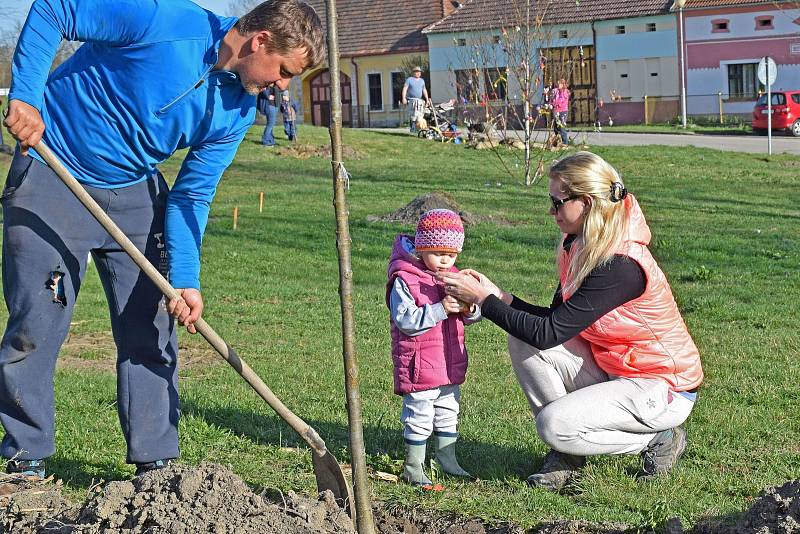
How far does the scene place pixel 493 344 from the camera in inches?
283

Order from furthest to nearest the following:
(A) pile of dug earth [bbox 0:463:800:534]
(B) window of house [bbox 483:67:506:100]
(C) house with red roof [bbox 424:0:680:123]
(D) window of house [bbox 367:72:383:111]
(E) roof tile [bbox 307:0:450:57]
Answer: (D) window of house [bbox 367:72:383:111] < (E) roof tile [bbox 307:0:450:57] < (C) house with red roof [bbox 424:0:680:123] < (B) window of house [bbox 483:67:506:100] < (A) pile of dug earth [bbox 0:463:800:534]

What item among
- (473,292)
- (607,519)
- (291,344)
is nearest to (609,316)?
(473,292)

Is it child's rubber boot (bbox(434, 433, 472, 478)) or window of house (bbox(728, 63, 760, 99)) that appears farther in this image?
window of house (bbox(728, 63, 760, 99))

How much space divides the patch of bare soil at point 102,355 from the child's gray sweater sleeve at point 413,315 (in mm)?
2848

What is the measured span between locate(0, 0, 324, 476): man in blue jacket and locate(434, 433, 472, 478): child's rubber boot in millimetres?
1180

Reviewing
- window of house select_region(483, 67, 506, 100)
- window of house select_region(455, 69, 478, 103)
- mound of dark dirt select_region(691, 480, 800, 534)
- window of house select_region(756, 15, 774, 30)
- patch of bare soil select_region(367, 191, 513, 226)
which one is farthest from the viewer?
window of house select_region(756, 15, 774, 30)

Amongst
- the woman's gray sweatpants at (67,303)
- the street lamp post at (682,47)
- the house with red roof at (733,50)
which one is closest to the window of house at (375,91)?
the street lamp post at (682,47)

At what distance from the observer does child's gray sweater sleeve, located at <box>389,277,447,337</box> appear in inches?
170

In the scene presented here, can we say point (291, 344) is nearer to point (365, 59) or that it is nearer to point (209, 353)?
point (209, 353)

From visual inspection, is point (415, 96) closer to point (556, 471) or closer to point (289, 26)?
point (556, 471)

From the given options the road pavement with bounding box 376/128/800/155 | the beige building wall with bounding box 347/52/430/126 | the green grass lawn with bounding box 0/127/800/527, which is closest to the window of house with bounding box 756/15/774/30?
the road pavement with bounding box 376/128/800/155

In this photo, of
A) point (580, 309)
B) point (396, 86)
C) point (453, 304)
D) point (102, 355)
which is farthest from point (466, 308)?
point (396, 86)

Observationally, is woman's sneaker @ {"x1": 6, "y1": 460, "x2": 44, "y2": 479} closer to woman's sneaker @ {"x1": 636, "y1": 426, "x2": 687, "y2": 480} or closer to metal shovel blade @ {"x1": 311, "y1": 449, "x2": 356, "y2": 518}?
metal shovel blade @ {"x1": 311, "y1": 449, "x2": 356, "y2": 518}

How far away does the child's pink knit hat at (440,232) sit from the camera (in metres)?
4.32
